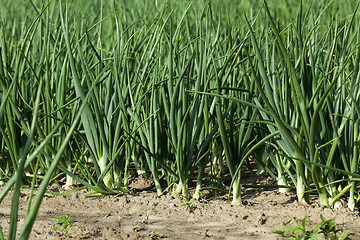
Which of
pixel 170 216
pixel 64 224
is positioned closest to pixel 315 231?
pixel 170 216

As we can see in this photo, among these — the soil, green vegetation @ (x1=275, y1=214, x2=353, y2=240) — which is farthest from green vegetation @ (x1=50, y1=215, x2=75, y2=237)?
green vegetation @ (x1=275, y1=214, x2=353, y2=240)

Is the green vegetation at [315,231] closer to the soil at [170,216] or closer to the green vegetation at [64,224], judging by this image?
the soil at [170,216]

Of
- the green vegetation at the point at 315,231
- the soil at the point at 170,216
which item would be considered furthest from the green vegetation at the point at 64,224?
the green vegetation at the point at 315,231

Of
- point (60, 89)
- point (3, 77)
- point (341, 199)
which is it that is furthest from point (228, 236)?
point (3, 77)

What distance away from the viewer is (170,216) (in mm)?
1680

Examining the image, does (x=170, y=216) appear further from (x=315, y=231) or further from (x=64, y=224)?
(x=315, y=231)

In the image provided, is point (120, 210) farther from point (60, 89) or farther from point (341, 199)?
point (341, 199)

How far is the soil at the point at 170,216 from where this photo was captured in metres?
1.54

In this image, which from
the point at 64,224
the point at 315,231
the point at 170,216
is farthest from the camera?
the point at 170,216

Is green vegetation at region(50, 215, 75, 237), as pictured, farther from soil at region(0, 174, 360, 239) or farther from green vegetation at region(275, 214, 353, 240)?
green vegetation at region(275, 214, 353, 240)

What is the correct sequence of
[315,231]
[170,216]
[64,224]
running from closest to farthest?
1. [315,231]
2. [64,224]
3. [170,216]

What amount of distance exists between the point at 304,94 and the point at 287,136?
0.22 metres

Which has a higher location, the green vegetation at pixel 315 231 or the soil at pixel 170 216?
the green vegetation at pixel 315 231

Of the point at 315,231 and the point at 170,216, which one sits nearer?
the point at 315,231
